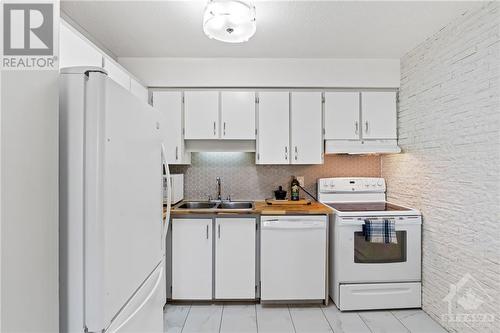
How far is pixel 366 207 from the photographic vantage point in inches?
113

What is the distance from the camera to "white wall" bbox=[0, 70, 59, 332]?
81cm

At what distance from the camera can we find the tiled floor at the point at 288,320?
2314 mm

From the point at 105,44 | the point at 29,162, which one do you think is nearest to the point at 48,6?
the point at 29,162

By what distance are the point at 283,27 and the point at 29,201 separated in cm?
211

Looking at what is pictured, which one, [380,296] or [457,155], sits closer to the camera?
[457,155]

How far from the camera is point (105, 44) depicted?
2639 millimetres

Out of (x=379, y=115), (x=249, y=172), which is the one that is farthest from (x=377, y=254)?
(x=249, y=172)

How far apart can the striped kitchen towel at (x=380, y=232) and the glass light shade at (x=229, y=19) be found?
1915mm

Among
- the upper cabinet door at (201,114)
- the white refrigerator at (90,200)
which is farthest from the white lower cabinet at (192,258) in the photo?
the white refrigerator at (90,200)

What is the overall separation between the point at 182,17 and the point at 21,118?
5.32ft

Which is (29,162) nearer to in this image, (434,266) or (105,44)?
(105,44)

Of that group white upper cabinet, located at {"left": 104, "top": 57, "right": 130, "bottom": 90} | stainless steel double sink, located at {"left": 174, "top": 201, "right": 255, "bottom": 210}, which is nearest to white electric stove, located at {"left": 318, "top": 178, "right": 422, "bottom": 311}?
stainless steel double sink, located at {"left": 174, "top": 201, "right": 255, "bottom": 210}

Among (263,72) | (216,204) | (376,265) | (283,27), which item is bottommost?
(376,265)

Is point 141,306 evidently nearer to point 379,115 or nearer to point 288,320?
point 288,320
